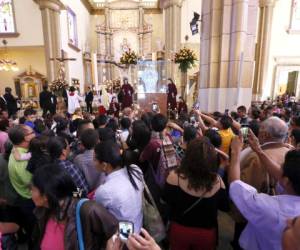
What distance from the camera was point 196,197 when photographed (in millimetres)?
1466

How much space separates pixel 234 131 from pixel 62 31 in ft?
38.2

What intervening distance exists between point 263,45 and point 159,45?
8225 mm

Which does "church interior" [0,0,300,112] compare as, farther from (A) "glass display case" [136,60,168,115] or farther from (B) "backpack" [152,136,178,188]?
(B) "backpack" [152,136,178,188]

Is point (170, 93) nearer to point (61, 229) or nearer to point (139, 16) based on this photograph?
point (61, 229)

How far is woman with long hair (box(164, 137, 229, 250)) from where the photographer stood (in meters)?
1.46

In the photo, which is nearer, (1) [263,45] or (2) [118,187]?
(2) [118,187]

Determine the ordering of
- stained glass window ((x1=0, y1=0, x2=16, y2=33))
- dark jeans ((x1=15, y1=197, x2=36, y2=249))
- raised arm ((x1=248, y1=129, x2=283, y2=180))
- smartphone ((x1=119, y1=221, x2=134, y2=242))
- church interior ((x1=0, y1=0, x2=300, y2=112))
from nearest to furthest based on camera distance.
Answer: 1. smartphone ((x1=119, y1=221, x2=134, y2=242))
2. raised arm ((x1=248, y1=129, x2=283, y2=180))
3. dark jeans ((x1=15, y1=197, x2=36, y2=249))
4. church interior ((x1=0, y1=0, x2=300, y2=112))
5. stained glass window ((x1=0, y1=0, x2=16, y2=33))

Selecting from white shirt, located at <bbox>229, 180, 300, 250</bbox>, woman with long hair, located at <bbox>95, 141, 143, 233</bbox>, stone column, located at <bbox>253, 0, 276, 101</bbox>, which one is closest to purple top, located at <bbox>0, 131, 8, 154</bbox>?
woman with long hair, located at <bbox>95, 141, 143, 233</bbox>

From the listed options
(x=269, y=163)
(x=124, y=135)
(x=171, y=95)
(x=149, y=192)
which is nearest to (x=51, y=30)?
(x=171, y=95)

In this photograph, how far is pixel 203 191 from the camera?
1.47 meters

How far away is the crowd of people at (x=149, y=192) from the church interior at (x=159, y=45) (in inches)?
173

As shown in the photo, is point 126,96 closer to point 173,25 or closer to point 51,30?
point 51,30

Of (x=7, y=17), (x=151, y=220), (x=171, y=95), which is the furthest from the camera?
(x=7, y=17)

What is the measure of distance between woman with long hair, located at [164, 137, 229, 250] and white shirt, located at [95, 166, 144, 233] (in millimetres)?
236
